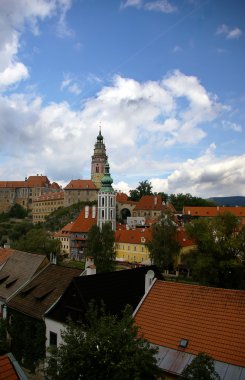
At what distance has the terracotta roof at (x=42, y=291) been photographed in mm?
22797

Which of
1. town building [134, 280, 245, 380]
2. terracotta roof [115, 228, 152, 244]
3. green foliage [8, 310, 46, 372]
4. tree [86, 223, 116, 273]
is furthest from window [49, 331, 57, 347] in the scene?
terracotta roof [115, 228, 152, 244]

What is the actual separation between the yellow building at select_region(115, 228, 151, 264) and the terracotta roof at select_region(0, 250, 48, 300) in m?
38.4

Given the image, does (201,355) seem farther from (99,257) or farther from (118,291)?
(99,257)

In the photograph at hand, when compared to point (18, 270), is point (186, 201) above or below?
above

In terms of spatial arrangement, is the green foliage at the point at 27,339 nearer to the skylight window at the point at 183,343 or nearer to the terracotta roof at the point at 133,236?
the skylight window at the point at 183,343

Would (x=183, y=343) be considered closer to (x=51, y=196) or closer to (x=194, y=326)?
(x=194, y=326)

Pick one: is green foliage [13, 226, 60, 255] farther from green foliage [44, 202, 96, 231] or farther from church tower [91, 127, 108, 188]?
church tower [91, 127, 108, 188]

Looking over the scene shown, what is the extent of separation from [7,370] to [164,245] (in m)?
47.4

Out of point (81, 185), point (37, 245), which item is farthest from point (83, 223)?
point (81, 185)

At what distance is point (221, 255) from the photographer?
42750mm

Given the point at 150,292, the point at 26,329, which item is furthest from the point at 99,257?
the point at 150,292

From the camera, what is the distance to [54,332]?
68.1 feet

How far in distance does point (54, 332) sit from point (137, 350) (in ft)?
38.2

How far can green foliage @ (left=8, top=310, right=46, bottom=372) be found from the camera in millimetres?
21531
